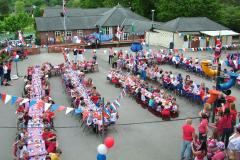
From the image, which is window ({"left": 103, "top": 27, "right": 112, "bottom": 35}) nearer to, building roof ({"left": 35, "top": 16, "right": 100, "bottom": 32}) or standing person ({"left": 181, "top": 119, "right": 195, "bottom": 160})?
building roof ({"left": 35, "top": 16, "right": 100, "bottom": 32})

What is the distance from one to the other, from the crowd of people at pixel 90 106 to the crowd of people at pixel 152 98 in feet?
7.37

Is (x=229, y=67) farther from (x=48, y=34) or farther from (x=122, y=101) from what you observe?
(x=48, y=34)

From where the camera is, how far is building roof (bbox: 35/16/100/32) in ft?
142

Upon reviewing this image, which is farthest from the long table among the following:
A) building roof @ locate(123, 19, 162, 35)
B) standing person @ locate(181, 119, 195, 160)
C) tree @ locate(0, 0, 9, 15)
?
tree @ locate(0, 0, 9, 15)

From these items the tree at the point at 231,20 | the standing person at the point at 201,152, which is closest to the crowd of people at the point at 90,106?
the standing person at the point at 201,152

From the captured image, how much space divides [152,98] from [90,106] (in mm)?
3311

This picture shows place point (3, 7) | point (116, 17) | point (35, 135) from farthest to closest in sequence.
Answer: point (3, 7) < point (116, 17) < point (35, 135)

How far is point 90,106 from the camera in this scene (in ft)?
50.7

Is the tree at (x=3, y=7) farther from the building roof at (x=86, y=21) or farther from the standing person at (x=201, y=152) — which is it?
the standing person at (x=201, y=152)

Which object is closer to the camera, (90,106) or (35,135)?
(35,135)

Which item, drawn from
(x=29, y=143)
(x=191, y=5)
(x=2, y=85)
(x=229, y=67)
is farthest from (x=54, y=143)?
(x=191, y=5)

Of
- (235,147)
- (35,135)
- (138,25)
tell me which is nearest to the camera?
(235,147)

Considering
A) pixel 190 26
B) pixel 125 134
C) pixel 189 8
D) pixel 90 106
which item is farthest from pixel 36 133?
pixel 189 8

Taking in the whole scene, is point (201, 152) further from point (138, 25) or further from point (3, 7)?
point (3, 7)
